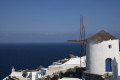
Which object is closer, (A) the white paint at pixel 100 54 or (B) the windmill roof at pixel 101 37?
(A) the white paint at pixel 100 54

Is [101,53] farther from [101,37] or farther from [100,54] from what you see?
[101,37]

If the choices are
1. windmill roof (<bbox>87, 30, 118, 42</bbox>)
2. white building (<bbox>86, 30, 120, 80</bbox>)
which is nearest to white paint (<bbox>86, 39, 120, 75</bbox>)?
white building (<bbox>86, 30, 120, 80</bbox>)

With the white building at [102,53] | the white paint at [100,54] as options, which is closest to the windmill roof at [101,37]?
the white building at [102,53]

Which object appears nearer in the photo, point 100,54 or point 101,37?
point 100,54

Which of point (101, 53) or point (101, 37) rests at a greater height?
point (101, 37)

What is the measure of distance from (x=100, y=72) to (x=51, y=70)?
29.3ft

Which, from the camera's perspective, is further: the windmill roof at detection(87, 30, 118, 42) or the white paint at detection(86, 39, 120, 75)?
the windmill roof at detection(87, 30, 118, 42)

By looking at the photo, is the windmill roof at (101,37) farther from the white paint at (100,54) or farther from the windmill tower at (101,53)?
the white paint at (100,54)

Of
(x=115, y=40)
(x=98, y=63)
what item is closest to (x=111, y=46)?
(x=115, y=40)

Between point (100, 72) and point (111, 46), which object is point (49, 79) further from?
point (111, 46)

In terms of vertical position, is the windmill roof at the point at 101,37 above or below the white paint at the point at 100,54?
above

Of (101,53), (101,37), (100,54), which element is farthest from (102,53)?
(101,37)

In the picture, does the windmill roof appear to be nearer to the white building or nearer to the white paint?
the white building

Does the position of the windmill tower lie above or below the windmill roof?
below
